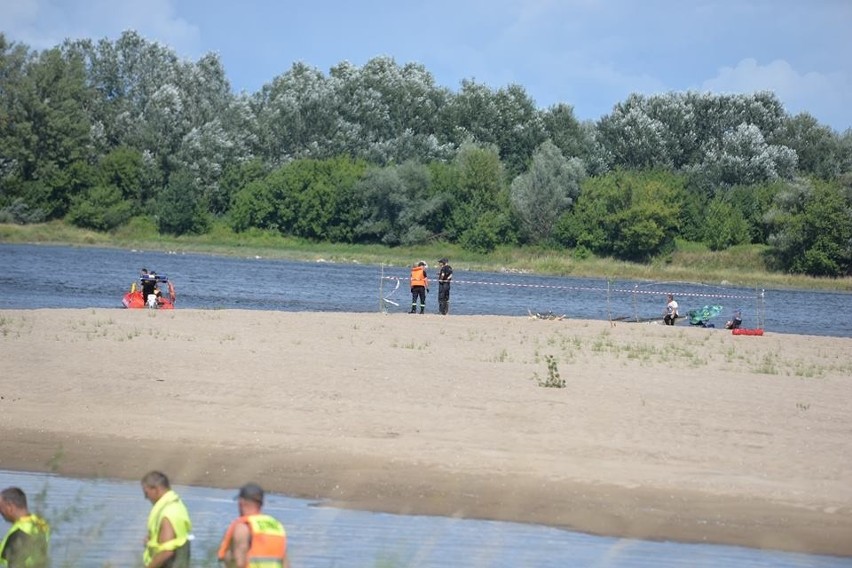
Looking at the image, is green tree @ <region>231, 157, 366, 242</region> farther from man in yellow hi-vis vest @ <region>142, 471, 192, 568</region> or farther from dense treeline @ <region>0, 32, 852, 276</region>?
man in yellow hi-vis vest @ <region>142, 471, 192, 568</region>

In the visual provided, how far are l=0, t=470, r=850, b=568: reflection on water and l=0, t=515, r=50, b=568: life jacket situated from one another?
1.11m

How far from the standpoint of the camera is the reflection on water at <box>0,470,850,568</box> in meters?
11.3

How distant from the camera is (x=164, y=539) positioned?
9125mm

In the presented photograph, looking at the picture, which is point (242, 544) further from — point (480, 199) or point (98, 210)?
point (98, 210)

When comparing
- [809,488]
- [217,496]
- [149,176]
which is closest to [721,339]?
[809,488]

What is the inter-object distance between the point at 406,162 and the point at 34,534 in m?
80.5

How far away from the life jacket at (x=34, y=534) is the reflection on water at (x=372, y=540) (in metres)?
1.11

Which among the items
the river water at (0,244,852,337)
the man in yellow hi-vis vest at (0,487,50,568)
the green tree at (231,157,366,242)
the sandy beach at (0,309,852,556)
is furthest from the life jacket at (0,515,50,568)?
the green tree at (231,157,366,242)

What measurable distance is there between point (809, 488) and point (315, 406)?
258 inches

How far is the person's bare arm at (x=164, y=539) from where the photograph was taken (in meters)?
9.08

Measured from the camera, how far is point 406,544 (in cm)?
1185

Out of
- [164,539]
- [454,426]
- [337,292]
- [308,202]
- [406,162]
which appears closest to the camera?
[164,539]

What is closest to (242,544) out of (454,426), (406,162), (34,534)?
(34,534)

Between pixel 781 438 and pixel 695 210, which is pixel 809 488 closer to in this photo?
pixel 781 438
